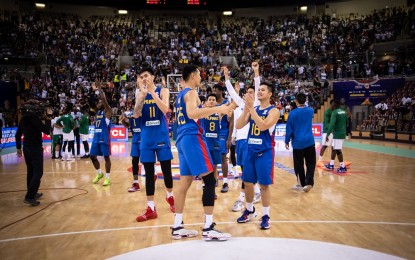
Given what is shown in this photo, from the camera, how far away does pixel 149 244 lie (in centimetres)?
429

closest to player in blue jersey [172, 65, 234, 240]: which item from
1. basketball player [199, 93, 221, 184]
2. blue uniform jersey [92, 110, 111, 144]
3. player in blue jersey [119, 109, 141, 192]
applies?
basketball player [199, 93, 221, 184]

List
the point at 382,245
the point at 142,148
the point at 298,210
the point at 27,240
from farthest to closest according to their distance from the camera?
1. the point at 298,210
2. the point at 142,148
3. the point at 27,240
4. the point at 382,245

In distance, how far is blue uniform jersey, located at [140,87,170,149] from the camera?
545 centimetres

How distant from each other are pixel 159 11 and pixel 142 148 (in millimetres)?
32985

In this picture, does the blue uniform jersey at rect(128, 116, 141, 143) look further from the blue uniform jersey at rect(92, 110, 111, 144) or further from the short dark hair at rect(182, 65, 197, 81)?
the short dark hair at rect(182, 65, 197, 81)

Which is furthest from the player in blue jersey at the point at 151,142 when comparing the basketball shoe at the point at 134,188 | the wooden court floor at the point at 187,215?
the basketball shoe at the point at 134,188

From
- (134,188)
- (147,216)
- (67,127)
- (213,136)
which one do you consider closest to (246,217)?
(147,216)

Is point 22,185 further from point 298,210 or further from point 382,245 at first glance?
point 382,245

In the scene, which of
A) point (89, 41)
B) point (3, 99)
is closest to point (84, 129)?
point (3, 99)

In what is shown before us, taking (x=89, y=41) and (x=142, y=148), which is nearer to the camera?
(x=142, y=148)

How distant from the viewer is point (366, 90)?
76.6 feet

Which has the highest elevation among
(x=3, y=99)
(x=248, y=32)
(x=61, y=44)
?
(x=248, y=32)

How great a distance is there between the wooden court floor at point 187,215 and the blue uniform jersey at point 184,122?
4.68 ft

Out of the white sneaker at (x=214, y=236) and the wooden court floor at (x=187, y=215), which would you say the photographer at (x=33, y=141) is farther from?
the white sneaker at (x=214, y=236)
